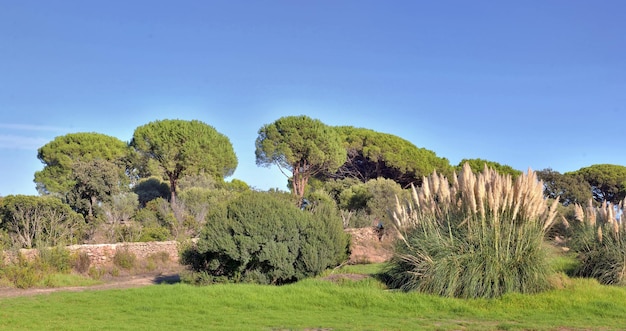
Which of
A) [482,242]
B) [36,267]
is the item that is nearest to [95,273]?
[36,267]

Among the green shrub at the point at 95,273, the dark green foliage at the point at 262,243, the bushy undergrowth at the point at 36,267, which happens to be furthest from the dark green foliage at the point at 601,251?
the green shrub at the point at 95,273

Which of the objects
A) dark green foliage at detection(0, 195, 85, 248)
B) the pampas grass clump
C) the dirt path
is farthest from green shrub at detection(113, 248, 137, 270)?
the pampas grass clump

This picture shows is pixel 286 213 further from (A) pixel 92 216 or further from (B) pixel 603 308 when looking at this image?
(A) pixel 92 216

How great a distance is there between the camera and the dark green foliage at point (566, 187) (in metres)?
45.6

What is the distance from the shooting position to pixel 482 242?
468 inches

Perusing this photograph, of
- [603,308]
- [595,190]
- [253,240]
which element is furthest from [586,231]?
[595,190]

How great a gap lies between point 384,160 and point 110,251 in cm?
2819

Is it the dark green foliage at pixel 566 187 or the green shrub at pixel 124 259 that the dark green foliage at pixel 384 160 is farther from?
the green shrub at pixel 124 259

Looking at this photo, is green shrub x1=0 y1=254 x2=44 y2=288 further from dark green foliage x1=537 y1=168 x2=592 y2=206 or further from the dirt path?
dark green foliage x1=537 y1=168 x2=592 y2=206

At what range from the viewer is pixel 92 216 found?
31.2 m

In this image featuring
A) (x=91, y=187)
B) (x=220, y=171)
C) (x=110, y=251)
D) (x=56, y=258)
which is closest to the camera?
(x=56, y=258)

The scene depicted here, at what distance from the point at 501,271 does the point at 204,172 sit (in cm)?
3479

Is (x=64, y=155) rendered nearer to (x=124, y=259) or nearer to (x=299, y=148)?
(x=299, y=148)

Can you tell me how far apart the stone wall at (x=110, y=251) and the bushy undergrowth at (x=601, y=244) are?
14303 millimetres
